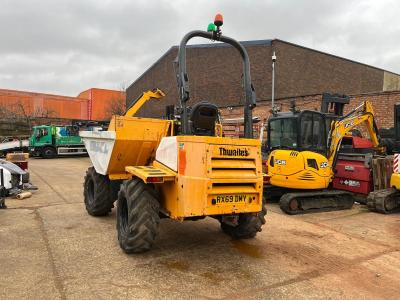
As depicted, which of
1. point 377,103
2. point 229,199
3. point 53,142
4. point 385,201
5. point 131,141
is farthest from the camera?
point 53,142

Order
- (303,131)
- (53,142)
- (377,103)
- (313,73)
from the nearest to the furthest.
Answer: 1. (303,131)
2. (377,103)
3. (53,142)
4. (313,73)

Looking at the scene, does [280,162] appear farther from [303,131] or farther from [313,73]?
[313,73]

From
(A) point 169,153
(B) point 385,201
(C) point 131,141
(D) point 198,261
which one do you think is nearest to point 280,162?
(B) point 385,201

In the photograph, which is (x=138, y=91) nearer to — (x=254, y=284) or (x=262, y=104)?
(x=262, y=104)

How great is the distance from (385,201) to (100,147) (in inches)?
245

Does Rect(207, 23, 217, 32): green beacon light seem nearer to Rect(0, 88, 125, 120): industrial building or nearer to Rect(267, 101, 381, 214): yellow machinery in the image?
Rect(267, 101, 381, 214): yellow machinery

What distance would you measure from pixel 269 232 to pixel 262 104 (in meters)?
14.7

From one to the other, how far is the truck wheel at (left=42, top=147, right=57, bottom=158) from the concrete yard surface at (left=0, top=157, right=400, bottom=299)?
18923 millimetres

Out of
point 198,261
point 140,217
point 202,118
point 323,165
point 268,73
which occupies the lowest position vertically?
point 198,261

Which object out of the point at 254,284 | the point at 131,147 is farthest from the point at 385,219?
the point at 131,147

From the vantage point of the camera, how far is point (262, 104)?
21.0 meters

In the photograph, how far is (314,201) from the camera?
911cm

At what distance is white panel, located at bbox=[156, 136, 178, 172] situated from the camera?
493 cm

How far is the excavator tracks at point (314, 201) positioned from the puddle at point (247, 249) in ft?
9.48
